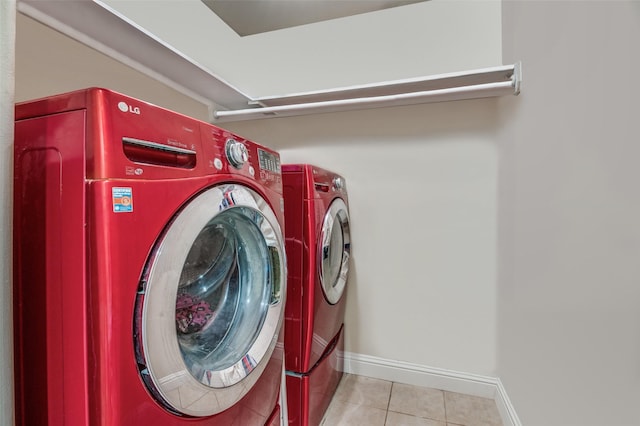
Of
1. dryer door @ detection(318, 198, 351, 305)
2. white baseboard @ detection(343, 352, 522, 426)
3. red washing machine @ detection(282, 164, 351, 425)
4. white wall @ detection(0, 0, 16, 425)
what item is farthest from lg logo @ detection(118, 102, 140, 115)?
white baseboard @ detection(343, 352, 522, 426)

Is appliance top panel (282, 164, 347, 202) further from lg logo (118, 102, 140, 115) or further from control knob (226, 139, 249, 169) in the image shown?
lg logo (118, 102, 140, 115)

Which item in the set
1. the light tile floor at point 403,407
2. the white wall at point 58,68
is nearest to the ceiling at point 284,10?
the white wall at point 58,68

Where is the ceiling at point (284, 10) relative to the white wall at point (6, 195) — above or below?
above

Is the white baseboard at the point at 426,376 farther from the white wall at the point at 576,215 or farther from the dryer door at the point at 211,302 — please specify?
the dryer door at the point at 211,302

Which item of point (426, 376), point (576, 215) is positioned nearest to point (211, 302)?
point (576, 215)

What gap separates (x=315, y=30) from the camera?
204 cm

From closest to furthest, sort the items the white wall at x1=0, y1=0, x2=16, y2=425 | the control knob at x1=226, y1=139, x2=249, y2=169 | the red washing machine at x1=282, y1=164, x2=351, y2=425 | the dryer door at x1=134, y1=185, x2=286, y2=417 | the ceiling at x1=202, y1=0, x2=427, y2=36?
the white wall at x1=0, y1=0, x2=16, y2=425 < the dryer door at x1=134, y1=185, x2=286, y2=417 < the control knob at x1=226, y1=139, x2=249, y2=169 < the red washing machine at x1=282, y1=164, x2=351, y2=425 < the ceiling at x1=202, y1=0, x2=427, y2=36

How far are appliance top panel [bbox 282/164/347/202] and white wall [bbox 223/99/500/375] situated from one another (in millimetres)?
375

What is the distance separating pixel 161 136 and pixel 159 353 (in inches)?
17.6

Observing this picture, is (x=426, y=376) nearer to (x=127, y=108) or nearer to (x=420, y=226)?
Result: (x=420, y=226)

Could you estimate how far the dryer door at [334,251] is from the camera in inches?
55.3

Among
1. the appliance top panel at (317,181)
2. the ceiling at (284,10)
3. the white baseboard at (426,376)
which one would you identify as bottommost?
the white baseboard at (426,376)

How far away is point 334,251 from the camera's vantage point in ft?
5.65

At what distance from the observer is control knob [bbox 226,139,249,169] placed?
0.80m
